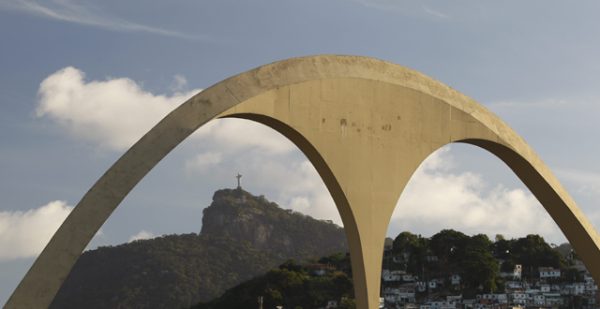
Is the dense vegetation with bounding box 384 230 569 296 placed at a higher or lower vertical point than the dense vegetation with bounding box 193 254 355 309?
higher

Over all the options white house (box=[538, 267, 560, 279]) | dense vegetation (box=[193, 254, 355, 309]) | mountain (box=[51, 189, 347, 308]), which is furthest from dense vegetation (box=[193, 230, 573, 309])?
mountain (box=[51, 189, 347, 308])

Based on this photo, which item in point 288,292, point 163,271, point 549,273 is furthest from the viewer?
point 163,271

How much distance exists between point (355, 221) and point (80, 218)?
382cm

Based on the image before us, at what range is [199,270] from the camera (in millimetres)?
67000

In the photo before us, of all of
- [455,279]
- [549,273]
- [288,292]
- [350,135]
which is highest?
[549,273]

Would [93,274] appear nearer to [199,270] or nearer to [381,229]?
[199,270]

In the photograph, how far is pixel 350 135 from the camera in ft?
40.8

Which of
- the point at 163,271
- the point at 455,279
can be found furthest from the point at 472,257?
the point at 163,271

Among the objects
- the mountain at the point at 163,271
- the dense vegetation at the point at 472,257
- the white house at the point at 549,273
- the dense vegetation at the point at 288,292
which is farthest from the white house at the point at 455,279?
the mountain at the point at 163,271

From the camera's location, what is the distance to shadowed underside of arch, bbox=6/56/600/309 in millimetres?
10375

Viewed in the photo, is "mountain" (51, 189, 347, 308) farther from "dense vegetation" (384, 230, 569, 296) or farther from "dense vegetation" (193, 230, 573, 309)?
"dense vegetation" (384, 230, 569, 296)

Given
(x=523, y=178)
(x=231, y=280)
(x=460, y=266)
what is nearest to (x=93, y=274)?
(x=231, y=280)

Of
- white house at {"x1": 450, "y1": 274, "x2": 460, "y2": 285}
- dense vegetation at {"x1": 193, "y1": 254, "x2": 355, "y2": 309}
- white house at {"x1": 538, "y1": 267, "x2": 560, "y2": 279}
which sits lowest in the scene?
dense vegetation at {"x1": 193, "y1": 254, "x2": 355, "y2": 309}

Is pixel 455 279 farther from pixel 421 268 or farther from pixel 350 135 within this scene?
pixel 350 135
